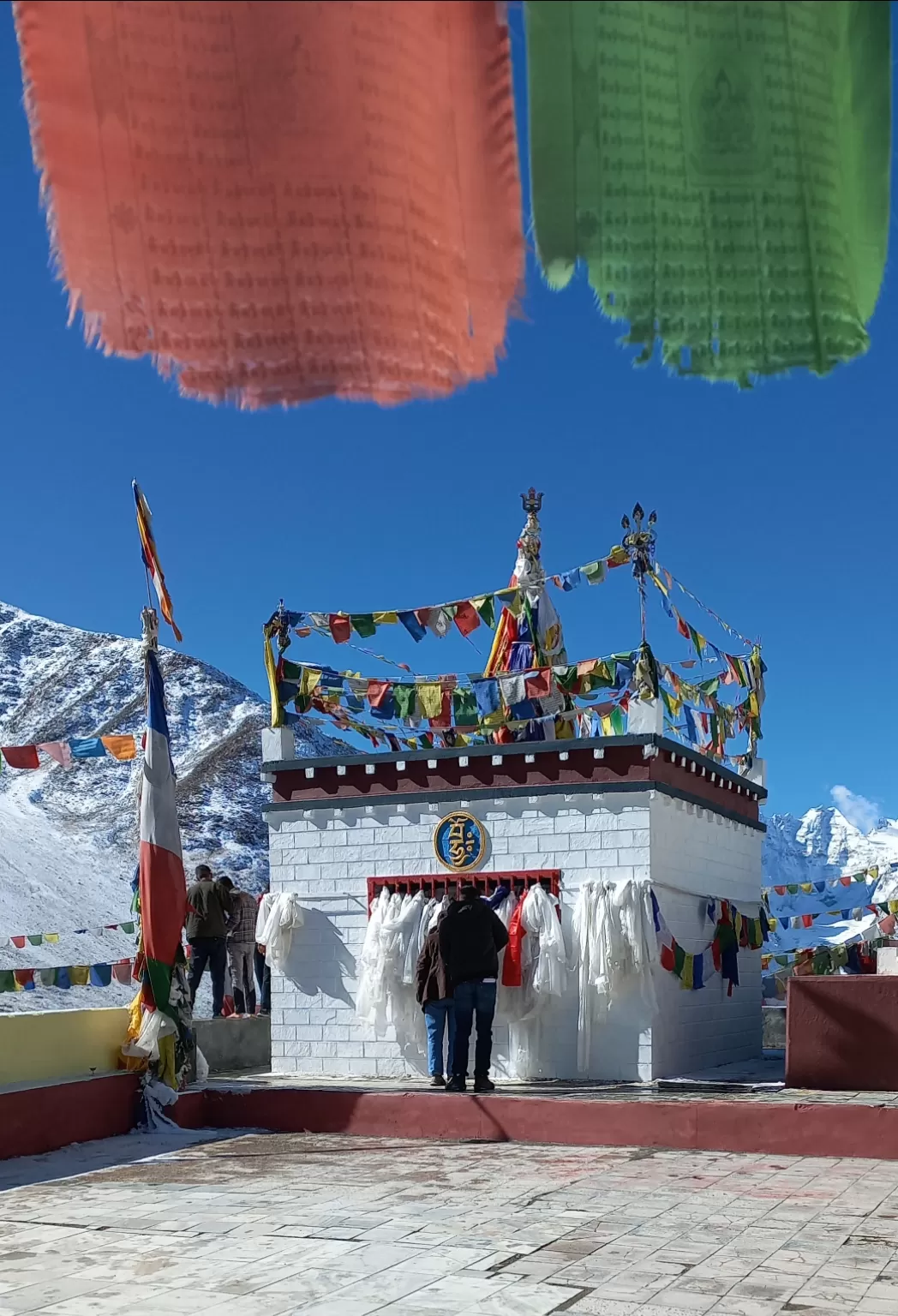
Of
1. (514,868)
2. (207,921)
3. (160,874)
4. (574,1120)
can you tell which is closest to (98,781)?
(207,921)

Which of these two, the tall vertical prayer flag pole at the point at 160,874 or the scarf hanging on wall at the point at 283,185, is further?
the tall vertical prayer flag pole at the point at 160,874

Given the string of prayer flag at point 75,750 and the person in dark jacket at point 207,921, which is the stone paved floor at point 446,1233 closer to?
the string of prayer flag at point 75,750

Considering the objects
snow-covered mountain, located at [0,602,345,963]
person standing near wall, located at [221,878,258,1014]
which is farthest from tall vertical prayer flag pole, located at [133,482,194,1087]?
snow-covered mountain, located at [0,602,345,963]

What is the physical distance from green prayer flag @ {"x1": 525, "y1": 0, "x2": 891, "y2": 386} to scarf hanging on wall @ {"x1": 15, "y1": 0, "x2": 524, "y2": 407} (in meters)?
0.20

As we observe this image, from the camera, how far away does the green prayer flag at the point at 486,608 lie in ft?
57.1

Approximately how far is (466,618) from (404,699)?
129 centimetres

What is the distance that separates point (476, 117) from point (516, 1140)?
418 inches

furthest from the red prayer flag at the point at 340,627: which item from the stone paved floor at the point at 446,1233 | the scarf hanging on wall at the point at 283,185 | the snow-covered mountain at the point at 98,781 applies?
the scarf hanging on wall at the point at 283,185

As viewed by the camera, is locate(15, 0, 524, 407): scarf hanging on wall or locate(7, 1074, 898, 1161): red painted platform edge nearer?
locate(15, 0, 524, 407): scarf hanging on wall

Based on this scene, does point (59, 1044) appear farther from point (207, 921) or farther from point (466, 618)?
point (466, 618)

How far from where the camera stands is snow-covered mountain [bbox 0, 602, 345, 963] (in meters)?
55.9

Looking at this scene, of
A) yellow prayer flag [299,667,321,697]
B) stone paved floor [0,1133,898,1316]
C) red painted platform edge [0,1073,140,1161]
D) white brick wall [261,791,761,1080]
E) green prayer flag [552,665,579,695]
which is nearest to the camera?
stone paved floor [0,1133,898,1316]

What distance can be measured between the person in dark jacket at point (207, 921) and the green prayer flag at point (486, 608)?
4489 millimetres

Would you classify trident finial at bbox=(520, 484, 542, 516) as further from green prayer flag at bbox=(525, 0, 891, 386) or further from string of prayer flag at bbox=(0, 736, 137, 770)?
green prayer flag at bbox=(525, 0, 891, 386)
